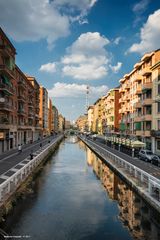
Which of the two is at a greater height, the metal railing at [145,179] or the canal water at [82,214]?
the metal railing at [145,179]

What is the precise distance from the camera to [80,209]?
20.7 meters

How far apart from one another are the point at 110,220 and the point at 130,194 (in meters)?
6.64

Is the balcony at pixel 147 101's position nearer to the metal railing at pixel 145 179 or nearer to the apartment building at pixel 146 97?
the apartment building at pixel 146 97

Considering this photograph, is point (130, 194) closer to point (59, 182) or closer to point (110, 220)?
point (110, 220)

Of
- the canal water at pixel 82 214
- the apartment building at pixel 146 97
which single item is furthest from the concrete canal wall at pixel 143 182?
the apartment building at pixel 146 97

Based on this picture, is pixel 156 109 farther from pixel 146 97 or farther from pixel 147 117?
pixel 146 97

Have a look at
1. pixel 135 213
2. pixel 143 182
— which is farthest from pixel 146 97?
pixel 135 213

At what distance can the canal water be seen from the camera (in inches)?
624

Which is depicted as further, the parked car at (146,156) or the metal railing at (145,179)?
the parked car at (146,156)

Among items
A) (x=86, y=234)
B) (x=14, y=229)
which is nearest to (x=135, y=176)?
(x=86, y=234)

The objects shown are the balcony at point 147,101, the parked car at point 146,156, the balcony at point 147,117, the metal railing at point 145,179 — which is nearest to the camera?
the metal railing at point 145,179

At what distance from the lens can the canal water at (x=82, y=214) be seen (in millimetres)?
15844

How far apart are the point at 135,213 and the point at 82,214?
4.01m

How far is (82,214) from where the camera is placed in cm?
1945
